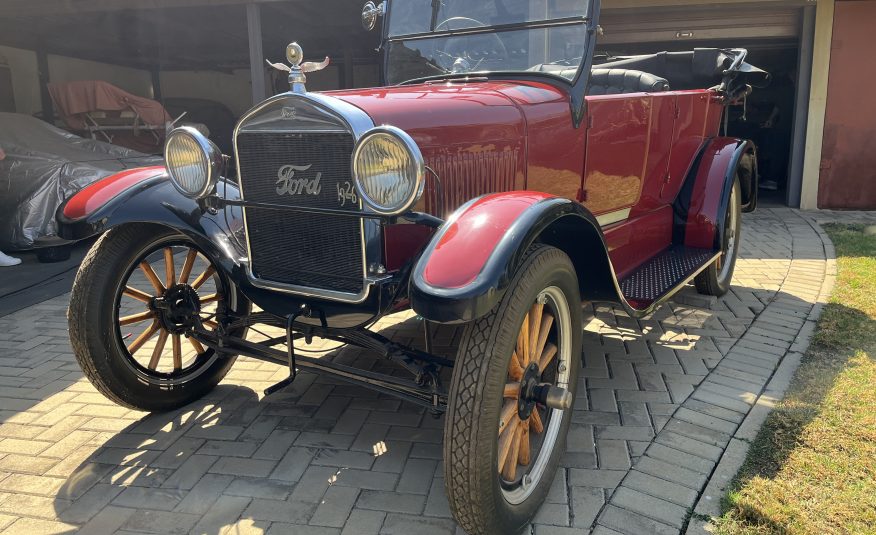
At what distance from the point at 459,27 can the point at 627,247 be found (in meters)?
1.48

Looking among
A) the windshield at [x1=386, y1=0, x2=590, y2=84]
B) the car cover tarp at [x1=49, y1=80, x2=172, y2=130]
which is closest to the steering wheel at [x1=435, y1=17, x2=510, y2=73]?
the windshield at [x1=386, y1=0, x2=590, y2=84]

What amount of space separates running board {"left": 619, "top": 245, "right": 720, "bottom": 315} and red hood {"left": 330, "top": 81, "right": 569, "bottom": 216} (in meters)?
0.82

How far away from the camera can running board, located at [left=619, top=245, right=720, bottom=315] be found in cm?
293

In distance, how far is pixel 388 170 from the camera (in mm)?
1990

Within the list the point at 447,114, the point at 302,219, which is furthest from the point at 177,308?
the point at 447,114

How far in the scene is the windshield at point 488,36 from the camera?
117 inches

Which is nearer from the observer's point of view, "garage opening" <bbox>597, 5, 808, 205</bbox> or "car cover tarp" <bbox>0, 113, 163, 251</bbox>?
"car cover tarp" <bbox>0, 113, 163, 251</bbox>

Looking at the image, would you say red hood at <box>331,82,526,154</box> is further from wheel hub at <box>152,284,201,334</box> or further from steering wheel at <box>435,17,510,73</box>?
wheel hub at <box>152,284,201,334</box>

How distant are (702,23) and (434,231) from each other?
759 centimetres

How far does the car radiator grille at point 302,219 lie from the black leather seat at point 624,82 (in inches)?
95.8

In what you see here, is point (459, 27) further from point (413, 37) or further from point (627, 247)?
point (627, 247)

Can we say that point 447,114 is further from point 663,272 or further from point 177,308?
point 663,272

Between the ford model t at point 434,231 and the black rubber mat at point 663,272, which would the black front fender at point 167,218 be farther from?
the black rubber mat at point 663,272

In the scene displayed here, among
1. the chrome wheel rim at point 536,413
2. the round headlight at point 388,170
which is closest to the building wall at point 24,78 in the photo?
the round headlight at point 388,170
